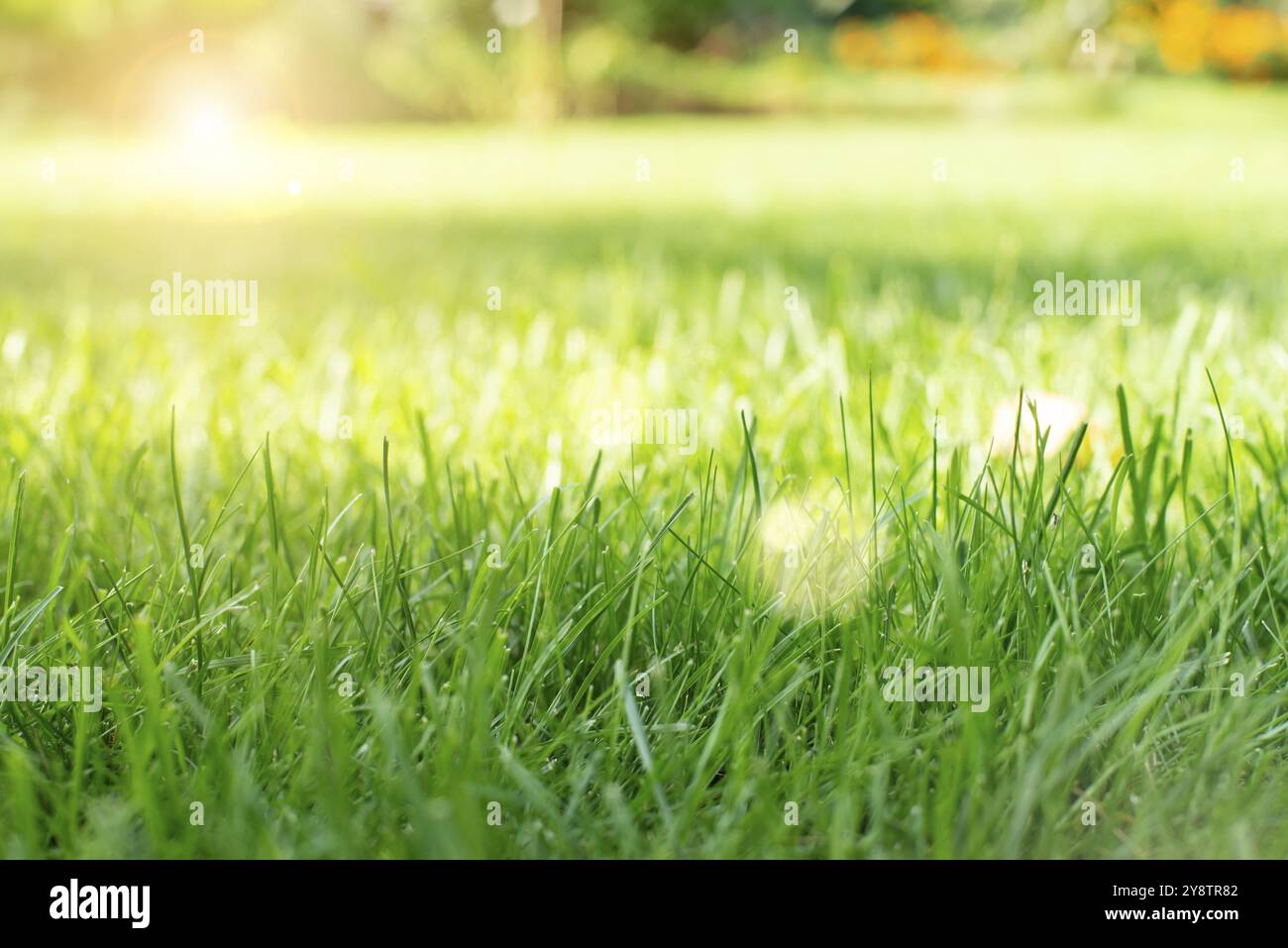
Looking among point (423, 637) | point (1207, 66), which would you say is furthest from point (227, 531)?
point (1207, 66)

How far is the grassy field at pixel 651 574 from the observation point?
1.05m

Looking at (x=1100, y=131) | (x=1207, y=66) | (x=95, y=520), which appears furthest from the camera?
(x=1207, y=66)

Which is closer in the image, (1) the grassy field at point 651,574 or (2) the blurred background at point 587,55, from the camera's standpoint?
(1) the grassy field at point 651,574

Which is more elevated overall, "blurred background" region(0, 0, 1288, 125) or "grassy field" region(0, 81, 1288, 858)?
"blurred background" region(0, 0, 1288, 125)

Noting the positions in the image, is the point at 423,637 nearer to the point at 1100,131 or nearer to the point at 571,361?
the point at 571,361

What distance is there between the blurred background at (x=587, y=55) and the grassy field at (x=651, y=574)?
14519 mm

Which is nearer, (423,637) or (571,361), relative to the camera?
(423,637)

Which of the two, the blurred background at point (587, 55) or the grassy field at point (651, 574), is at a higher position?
the blurred background at point (587, 55)

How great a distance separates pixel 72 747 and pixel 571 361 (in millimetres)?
1636

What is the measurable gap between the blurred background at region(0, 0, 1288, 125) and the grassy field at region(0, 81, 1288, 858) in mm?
14519

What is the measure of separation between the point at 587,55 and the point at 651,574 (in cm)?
2119

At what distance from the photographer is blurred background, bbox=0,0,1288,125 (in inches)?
710

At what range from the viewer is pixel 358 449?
2.02 metres
